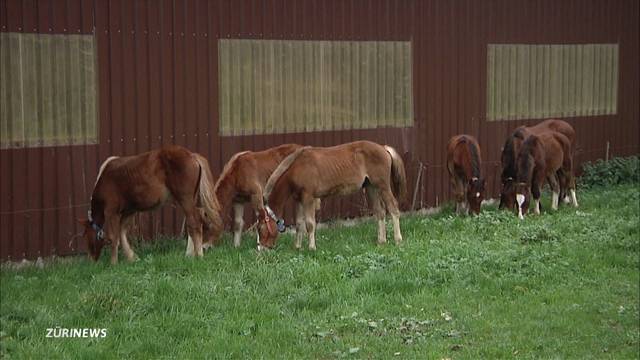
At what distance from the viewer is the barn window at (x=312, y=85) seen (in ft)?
48.4

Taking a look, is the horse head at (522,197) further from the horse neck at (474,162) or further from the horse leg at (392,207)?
the horse leg at (392,207)

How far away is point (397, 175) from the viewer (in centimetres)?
1384

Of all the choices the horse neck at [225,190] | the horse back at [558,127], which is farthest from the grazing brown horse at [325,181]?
the horse back at [558,127]

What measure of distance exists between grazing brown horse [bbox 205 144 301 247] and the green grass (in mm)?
476

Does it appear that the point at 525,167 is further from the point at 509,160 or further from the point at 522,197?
the point at 522,197

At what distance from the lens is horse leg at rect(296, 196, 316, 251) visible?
42.0 ft

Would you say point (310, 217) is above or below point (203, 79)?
below

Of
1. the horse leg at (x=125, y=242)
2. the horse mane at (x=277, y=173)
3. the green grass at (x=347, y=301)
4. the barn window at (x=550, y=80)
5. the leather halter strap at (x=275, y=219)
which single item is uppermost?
the barn window at (x=550, y=80)

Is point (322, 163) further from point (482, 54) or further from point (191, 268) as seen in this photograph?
point (482, 54)

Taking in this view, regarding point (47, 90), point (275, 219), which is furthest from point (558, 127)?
point (47, 90)

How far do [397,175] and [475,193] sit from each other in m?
2.39

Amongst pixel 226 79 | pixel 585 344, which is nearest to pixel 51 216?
pixel 226 79

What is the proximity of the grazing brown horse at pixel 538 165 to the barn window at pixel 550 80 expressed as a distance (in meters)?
2.13

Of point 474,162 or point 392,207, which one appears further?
point 474,162
